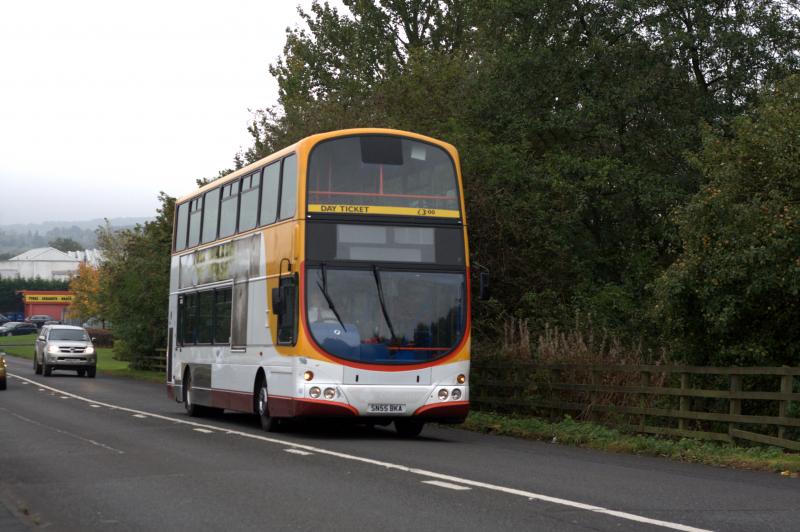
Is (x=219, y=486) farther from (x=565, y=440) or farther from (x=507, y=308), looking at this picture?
(x=507, y=308)

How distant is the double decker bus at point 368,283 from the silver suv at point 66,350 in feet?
95.1

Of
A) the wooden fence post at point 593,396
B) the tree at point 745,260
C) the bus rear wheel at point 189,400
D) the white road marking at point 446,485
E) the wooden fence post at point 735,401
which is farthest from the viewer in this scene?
the bus rear wheel at point 189,400

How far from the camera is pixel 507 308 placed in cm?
3152

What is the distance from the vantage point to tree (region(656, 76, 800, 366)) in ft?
60.4

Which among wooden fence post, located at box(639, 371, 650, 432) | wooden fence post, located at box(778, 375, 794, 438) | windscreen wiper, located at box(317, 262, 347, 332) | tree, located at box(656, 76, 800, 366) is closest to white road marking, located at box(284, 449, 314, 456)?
windscreen wiper, located at box(317, 262, 347, 332)

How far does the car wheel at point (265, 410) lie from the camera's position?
2041 cm

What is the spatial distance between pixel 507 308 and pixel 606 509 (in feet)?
69.6

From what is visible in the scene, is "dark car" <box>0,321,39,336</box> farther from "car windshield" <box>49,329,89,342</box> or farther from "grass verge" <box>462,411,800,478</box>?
"grass verge" <box>462,411,800,478</box>

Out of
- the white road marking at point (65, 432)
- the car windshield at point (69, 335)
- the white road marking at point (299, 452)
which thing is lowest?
the white road marking at point (65, 432)

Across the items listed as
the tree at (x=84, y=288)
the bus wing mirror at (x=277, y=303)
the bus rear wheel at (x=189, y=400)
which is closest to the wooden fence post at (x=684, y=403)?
the bus wing mirror at (x=277, y=303)

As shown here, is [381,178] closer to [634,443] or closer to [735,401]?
[634,443]

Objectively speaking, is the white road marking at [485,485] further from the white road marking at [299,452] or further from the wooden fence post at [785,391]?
the wooden fence post at [785,391]

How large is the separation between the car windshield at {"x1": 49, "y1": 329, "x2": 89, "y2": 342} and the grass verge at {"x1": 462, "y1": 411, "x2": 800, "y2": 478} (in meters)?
28.6

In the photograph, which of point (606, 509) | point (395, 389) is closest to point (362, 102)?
point (395, 389)
